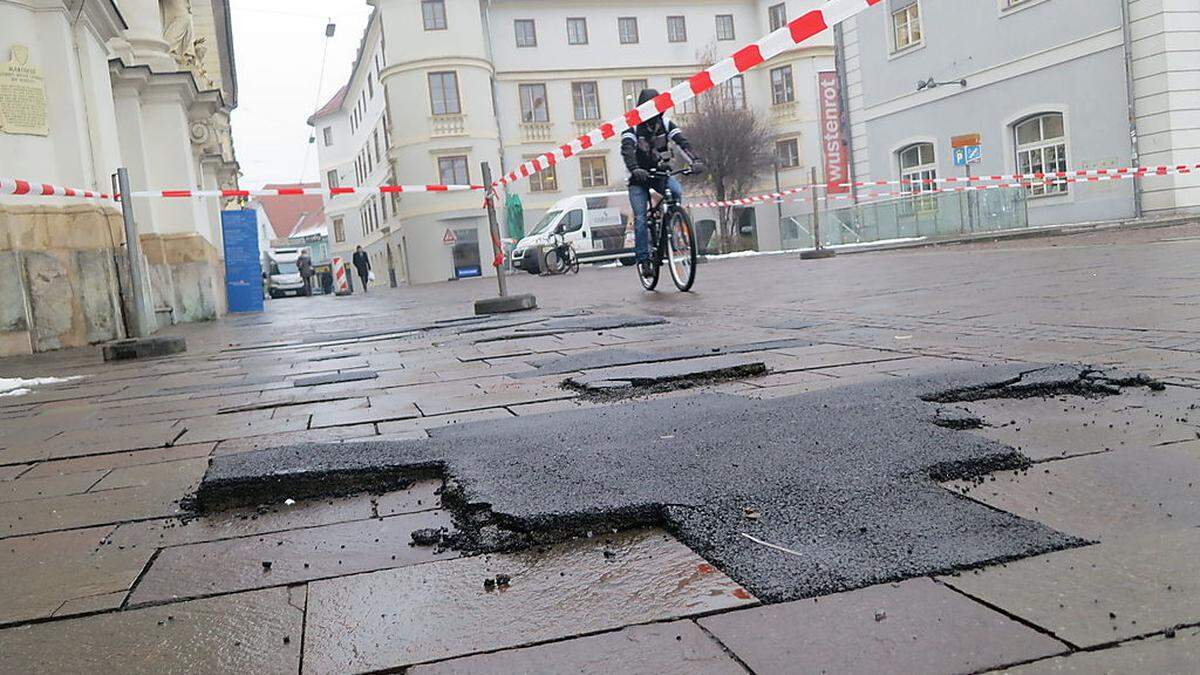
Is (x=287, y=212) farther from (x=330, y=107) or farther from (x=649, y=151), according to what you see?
(x=649, y=151)

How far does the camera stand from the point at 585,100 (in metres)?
48.8

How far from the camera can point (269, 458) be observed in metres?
3.18

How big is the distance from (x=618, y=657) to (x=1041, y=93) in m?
25.1

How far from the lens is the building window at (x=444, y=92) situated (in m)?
45.9

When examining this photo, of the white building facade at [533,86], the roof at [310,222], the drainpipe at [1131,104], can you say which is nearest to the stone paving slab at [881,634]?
the drainpipe at [1131,104]

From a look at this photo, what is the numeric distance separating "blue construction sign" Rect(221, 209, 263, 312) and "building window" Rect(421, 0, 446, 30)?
93.0 ft

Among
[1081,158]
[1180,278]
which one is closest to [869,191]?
[1081,158]

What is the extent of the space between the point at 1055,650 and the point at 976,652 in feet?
0.37

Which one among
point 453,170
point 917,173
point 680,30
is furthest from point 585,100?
point 917,173

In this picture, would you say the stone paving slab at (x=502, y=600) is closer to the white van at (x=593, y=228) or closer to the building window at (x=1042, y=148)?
the building window at (x=1042, y=148)

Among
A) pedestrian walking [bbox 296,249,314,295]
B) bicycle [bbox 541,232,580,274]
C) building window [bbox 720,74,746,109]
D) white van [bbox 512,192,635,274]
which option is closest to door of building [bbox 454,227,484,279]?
pedestrian walking [bbox 296,249,314,295]

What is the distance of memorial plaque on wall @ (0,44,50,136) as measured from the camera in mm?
10422

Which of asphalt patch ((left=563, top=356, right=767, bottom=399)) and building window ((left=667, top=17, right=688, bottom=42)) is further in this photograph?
building window ((left=667, top=17, right=688, bottom=42))

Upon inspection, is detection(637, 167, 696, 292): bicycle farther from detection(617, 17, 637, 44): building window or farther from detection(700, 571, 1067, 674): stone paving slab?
detection(617, 17, 637, 44): building window
